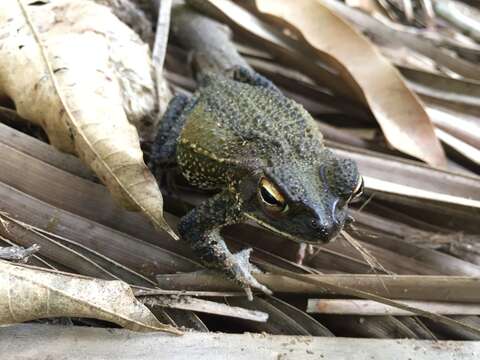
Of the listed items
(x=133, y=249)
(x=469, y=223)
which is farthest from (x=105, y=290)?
(x=469, y=223)

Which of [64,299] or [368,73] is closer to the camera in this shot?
[64,299]

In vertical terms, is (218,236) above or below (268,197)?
below

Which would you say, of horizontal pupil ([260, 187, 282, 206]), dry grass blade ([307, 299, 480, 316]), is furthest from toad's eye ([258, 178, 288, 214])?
dry grass blade ([307, 299, 480, 316])

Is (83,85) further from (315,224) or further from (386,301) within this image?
(386,301)

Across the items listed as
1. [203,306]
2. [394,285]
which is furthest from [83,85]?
[394,285]

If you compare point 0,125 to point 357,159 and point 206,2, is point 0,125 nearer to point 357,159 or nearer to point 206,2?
point 206,2

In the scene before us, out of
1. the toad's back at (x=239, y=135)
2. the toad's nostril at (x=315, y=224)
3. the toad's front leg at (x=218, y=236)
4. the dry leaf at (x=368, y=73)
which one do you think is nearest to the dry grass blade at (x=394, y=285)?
the toad's front leg at (x=218, y=236)
